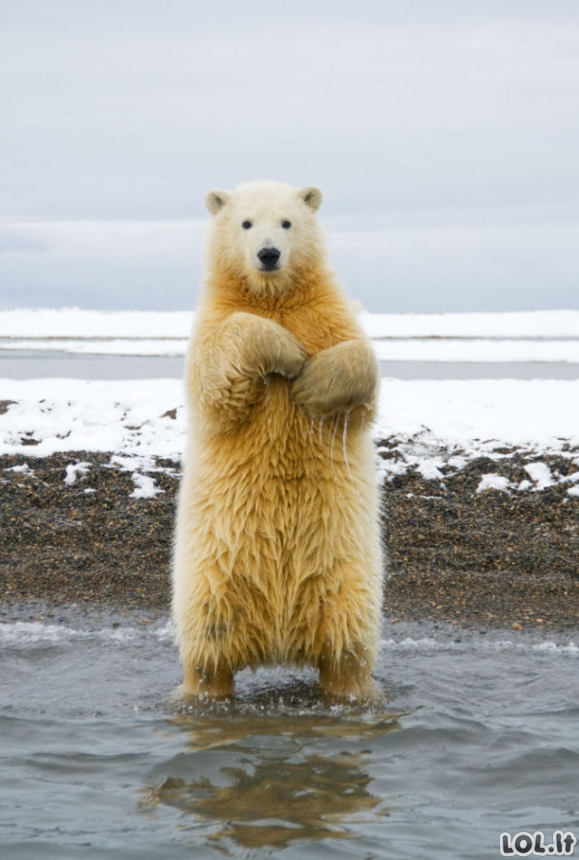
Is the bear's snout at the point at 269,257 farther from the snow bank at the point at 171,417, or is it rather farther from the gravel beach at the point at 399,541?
the snow bank at the point at 171,417

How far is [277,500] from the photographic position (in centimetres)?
511

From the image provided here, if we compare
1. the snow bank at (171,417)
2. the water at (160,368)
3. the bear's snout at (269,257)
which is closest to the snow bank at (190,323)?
the water at (160,368)

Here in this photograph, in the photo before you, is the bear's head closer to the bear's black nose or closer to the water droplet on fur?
the bear's black nose

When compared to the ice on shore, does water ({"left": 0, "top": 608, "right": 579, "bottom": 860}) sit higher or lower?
lower

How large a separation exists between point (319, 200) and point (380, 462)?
13.9ft

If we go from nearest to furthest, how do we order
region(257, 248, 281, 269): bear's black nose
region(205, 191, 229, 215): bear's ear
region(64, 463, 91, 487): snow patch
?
region(257, 248, 281, 269): bear's black nose → region(205, 191, 229, 215): bear's ear → region(64, 463, 91, 487): snow patch

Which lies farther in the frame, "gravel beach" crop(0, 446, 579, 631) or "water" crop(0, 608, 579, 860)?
"gravel beach" crop(0, 446, 579, 631)

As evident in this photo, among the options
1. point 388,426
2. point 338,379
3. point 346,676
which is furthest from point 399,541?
point 338,379

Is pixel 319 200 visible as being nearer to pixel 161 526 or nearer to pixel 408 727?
pixel 408 727

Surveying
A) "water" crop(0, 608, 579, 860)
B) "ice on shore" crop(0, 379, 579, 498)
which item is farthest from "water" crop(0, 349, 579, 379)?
"water" crop(0, 608, 579, 860)

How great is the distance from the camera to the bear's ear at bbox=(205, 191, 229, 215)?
5434mm

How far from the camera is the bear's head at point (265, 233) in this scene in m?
5.05

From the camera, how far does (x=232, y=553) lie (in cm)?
505

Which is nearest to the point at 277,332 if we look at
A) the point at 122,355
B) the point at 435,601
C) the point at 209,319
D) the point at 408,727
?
the point at 209,319
